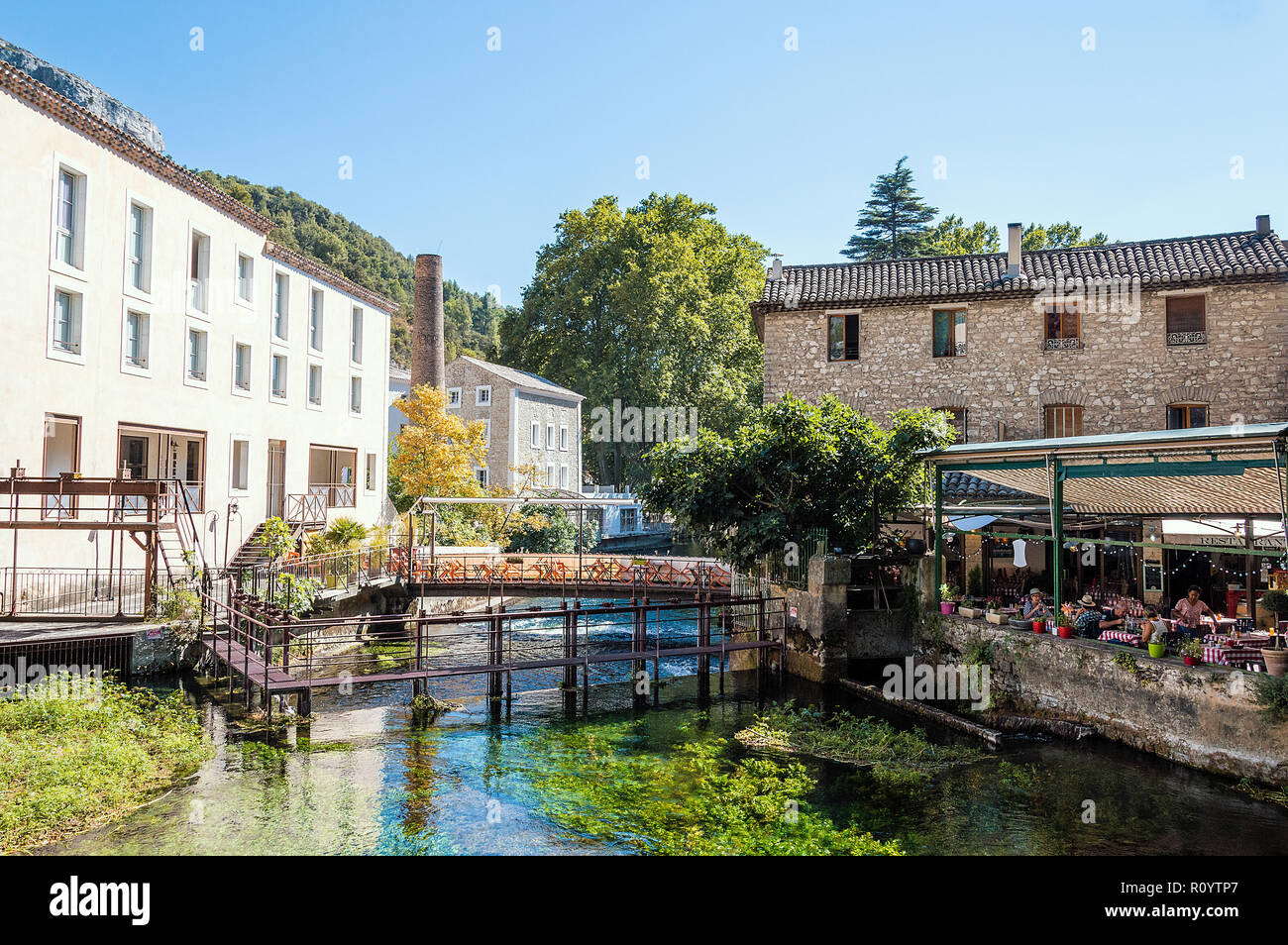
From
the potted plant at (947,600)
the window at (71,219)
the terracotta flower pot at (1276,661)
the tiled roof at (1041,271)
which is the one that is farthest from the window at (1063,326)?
the window at (71,219)

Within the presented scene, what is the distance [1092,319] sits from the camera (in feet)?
75.2

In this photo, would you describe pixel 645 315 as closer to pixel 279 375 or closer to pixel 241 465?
pixel 279 375

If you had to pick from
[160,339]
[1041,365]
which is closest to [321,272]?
[160,339]

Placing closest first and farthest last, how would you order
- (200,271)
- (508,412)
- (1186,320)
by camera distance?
1. (1186,320)
2. (200,271)
3. (508,412)

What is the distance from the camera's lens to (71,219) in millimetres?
19281

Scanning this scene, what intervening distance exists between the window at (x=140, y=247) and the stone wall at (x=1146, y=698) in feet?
68.0

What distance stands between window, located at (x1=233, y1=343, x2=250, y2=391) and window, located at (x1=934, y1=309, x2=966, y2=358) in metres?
20.0

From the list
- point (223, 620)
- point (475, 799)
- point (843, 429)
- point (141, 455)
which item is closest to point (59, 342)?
point (141, 455)

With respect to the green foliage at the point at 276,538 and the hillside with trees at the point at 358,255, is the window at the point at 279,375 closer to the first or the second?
the green foliage at the point at 276,538

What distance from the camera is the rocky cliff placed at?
68.9 m

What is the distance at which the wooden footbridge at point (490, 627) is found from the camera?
15.4 metres

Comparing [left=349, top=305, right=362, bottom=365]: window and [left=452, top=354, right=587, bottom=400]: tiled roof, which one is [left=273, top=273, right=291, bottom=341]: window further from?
[left=452, top=354, right=587, bottom=400]: tiled roof

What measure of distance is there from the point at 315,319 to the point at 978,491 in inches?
849
